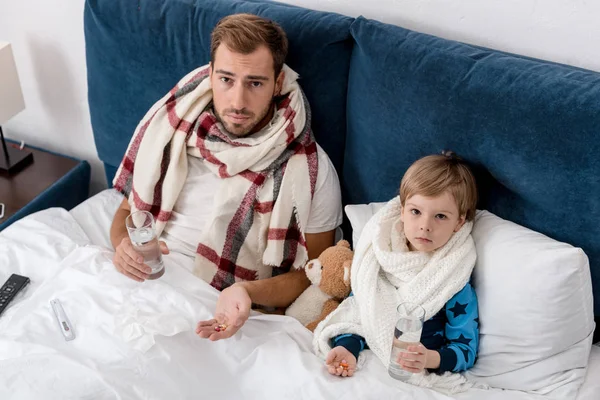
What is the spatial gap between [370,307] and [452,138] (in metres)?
0.44

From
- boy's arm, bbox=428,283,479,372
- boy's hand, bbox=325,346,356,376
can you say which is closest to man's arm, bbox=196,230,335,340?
boy's hand, bbox=325,346,356,376

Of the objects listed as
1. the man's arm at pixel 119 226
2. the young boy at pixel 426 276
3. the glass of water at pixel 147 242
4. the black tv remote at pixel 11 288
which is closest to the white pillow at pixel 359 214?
the young boy at pixel 426 276

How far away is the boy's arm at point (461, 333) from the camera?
53.1 inches

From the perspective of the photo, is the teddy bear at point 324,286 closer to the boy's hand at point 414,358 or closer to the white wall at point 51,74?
the boy's hand at point 414,358

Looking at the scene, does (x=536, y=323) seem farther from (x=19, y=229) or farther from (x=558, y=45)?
(x=19, y=229)

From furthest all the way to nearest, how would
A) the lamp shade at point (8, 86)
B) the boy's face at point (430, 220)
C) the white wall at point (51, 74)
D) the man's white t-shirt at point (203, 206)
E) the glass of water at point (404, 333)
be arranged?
the white wall at point (51, 74) → the lamp shade at point (8, 86) → the man's white t-shirt at point (203, 206) → the boy's face at point (430, 220) → the glass of water at point (404, 333)

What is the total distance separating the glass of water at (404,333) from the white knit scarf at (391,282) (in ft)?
0.09

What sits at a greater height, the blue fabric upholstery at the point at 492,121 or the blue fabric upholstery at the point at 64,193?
the blue fabric upholstery at the point at 492,121

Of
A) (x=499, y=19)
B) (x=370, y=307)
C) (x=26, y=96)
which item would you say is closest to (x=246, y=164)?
(x=370, y=307)

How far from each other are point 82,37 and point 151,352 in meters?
1.30

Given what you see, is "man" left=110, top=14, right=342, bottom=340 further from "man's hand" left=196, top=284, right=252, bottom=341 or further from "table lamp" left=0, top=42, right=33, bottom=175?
"table lamp" left=0, top=42, right=33, bottom=175

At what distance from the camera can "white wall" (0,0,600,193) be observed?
144 cm

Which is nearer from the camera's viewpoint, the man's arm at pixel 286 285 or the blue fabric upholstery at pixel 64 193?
the man's arm at pixel 286 285

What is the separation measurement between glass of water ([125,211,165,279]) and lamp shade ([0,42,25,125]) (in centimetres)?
85
